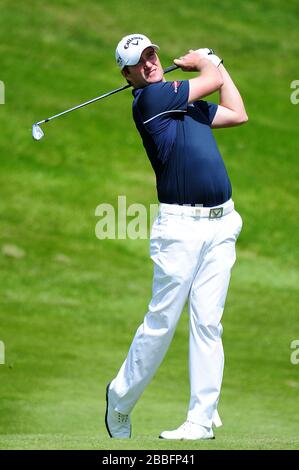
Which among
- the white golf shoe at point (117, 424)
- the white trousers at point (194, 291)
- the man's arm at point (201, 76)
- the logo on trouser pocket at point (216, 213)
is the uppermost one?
the man's arm at point (201, 76)

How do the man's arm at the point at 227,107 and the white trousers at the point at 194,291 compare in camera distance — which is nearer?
the white trousers at the point at 194,291

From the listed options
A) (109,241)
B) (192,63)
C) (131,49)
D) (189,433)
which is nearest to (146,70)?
(131,49)

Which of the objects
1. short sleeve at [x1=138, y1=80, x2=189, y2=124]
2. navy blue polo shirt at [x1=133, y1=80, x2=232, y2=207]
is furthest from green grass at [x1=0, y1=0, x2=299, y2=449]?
short sleeve at [x1=138, y1=80, x2=189, y2=124]

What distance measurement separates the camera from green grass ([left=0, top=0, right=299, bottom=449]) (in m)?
9.50

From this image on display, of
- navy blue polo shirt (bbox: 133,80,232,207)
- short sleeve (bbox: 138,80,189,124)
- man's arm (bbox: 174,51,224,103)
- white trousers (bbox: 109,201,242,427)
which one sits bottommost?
white trousers (bbox: 109,201,242,427)

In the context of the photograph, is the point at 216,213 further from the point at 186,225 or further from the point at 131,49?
the point at 131,49

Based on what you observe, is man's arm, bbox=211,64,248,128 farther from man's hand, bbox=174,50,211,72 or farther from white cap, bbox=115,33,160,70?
white cap, bbox=115,33,160,70

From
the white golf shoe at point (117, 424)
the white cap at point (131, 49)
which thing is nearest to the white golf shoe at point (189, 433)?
the white golf shoe at point (117, 424)

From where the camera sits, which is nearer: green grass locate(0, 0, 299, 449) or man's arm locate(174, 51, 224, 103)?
man's arm locate(174, 51, 224, 103)

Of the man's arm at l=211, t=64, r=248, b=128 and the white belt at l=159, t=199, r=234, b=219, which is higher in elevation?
the man's arm at l=211, t=64, r=248, b=128

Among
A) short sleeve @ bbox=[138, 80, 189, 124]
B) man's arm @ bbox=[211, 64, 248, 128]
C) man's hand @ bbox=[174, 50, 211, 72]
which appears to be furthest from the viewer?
man's arm @ bbox=[211, 64, 248, 128]

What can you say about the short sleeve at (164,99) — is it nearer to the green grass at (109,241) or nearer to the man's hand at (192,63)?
the man's hand at (192,63)

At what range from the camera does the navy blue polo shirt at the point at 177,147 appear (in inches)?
267

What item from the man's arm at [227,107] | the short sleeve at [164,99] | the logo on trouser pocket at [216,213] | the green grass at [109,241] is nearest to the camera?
the short sleeve at [164,99]
